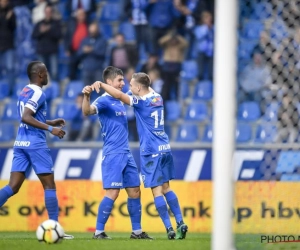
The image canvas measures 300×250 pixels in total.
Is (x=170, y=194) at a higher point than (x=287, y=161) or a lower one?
lower

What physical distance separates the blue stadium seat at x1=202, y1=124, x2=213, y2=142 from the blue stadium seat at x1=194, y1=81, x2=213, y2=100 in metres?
0.78

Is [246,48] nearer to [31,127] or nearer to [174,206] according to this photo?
[174,206]

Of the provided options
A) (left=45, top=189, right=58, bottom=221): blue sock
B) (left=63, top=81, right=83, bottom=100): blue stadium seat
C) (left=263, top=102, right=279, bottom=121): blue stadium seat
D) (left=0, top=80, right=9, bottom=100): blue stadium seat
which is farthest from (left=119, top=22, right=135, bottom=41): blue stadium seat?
(left=263, top=102, right=279, bottom=121): blue stadium seat

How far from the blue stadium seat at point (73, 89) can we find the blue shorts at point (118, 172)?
14.8 feet

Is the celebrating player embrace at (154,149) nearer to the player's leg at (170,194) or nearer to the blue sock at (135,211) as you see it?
the player's leg at (170,194)

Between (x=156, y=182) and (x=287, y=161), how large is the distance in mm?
1420

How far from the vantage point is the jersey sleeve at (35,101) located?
8.34 meters

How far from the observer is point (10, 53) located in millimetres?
13727

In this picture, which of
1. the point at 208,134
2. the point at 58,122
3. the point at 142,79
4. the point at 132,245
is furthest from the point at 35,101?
the point at 208,134

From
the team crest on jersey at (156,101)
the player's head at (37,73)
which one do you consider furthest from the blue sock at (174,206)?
the player's head at (37,73)

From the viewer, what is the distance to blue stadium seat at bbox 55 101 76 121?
12.7 metres

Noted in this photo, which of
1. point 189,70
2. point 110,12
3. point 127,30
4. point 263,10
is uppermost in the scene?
point 110,12

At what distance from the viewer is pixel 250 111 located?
9625 millimetres

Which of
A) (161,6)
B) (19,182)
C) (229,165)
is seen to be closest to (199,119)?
(161,6)
